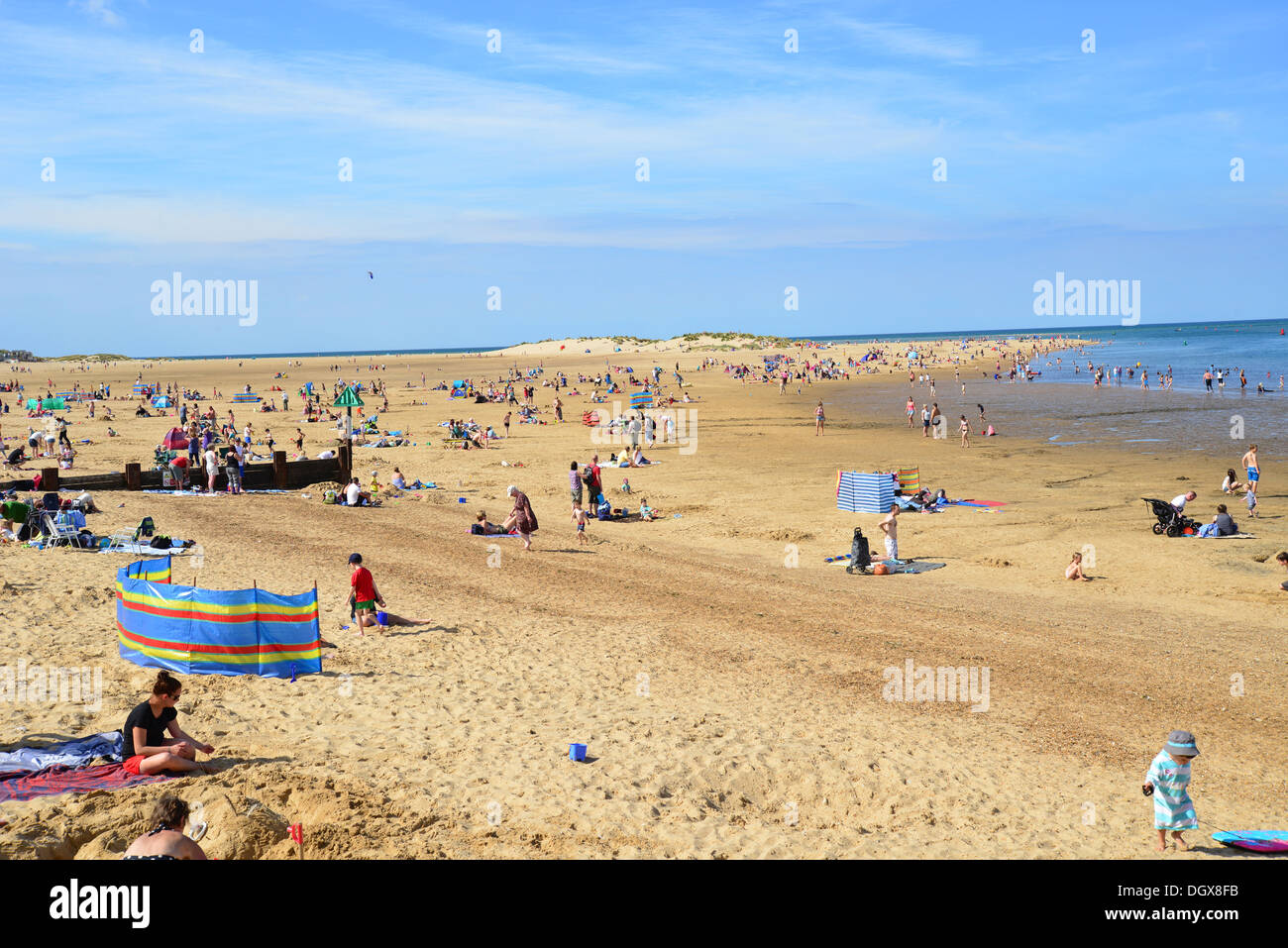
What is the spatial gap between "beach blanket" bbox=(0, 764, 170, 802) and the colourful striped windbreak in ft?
9.71

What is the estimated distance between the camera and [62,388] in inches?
3063

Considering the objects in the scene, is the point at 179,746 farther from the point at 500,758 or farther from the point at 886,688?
the point at 886,688

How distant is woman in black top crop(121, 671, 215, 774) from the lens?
7881mm

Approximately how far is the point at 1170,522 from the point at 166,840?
2029cm

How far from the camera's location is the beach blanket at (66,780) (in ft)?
24.2

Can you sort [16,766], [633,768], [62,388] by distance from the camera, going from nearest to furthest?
[16,766], [633,768], [62,388]

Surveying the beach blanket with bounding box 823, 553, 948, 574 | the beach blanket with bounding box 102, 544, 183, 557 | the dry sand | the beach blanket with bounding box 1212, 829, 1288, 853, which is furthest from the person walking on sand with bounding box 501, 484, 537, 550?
the beach blanket with bounding box 1212, 829, 1288, 853

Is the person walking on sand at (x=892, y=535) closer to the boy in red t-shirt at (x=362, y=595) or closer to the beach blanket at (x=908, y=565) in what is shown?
the beach blanket at (x=908, y=565)

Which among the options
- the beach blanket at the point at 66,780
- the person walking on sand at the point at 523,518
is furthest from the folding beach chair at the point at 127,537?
the beach blanket at the point at 66,780

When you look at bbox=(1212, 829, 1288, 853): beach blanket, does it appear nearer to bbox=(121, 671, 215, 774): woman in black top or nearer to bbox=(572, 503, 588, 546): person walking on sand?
bbox=(121, 671, 215, 774): woman in black top

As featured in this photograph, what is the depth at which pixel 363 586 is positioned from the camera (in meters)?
12.7

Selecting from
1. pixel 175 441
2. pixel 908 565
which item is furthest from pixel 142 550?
pixel 908 565

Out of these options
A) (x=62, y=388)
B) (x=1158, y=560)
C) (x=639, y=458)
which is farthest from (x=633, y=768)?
(x=62, y=388)
